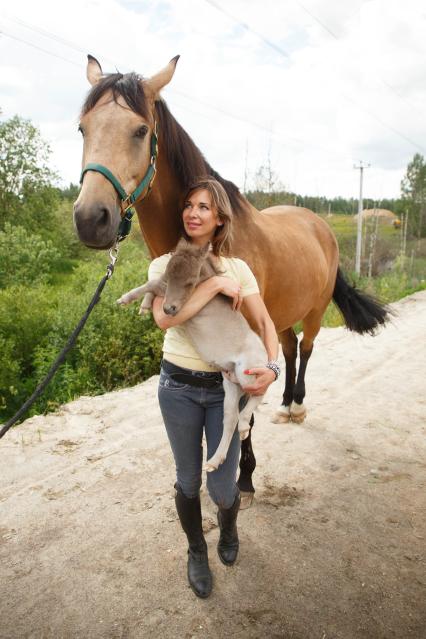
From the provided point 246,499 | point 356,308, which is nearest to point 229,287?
point 246,499

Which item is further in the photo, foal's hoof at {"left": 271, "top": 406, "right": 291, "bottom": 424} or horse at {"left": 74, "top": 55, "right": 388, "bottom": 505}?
foal's hoof at {"left": 271, "top": 406, "right": 291, "bottom": 424}

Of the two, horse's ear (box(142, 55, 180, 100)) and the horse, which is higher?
horse's ear (box(142, 55, 180, 100))

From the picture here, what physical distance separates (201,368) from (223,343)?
17 cm

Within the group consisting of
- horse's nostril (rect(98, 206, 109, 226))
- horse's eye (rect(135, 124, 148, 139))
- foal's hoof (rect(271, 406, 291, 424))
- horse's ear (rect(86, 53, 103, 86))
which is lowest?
foal's hoof (rect(271, 406, 291, 424))

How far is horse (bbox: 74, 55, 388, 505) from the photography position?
70.3 inches

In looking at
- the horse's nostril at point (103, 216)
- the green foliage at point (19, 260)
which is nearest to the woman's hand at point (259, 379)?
the horse's nostril at point (103, 216)

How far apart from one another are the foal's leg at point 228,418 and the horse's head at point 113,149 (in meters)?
0.77

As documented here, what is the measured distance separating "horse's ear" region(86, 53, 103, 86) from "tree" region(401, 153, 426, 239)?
41.5 m

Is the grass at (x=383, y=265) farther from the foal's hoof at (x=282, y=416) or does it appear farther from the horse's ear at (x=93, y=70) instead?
the horse's ear at (x=93, y=70)

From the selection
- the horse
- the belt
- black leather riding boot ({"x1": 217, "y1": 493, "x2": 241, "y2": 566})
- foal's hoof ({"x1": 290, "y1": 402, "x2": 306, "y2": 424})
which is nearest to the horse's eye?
the horse

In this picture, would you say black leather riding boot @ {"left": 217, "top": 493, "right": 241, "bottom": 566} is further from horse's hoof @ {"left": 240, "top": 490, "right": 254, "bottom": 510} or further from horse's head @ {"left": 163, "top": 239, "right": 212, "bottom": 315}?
horse's head @ {"left": 163, "top": 239, "right": 212, "bottom": 315}

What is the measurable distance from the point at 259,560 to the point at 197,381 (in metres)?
1.21

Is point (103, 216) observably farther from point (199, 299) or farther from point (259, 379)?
point (259, 379)

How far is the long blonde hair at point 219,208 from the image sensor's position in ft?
6.31
